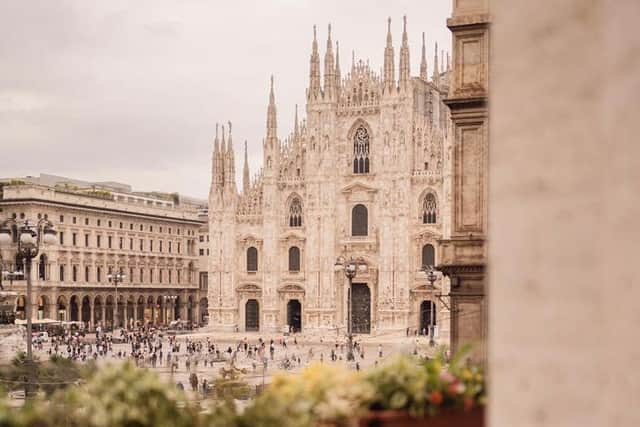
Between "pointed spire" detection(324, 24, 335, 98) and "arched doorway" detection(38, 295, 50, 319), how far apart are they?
85.0 feet

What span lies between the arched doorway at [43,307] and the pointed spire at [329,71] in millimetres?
25912

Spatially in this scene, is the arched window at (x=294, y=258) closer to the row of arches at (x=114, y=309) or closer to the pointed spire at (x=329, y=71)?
the pointed spire at (x=329, y=71)

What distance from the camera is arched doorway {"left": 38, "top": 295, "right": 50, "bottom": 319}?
66250 millimetres

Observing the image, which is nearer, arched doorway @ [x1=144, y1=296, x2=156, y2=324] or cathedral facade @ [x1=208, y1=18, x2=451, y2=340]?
cathedral facade @ [x1=208, y1=18, x2=451, y2=340]

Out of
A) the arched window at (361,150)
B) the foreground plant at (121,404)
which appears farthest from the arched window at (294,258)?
the foreground plant at (121,404)

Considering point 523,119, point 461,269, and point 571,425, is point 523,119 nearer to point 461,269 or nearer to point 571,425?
point 571,425

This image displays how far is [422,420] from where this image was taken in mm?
4289

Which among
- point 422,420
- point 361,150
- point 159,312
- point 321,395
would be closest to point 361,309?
point 361,150

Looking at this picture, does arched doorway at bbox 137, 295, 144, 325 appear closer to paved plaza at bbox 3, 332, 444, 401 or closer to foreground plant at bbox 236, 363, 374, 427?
paved plaza at bbox 3, 332, 444, 401

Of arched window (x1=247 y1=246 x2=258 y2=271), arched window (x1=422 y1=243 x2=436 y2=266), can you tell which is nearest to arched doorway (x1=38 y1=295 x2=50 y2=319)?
arched window (x1=247 y1=246 x2=258 y2=271)

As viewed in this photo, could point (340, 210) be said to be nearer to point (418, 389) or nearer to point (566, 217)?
point (418, 389)

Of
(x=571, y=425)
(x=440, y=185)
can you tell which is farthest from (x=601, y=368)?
(x=440, y=185)

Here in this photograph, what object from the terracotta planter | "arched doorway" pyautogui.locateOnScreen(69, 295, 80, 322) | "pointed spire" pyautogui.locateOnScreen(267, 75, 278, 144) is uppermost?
"pointed spire" pyautogui.locateOnScreen(267, 75, 278, 144)

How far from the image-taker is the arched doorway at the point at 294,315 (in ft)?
201
